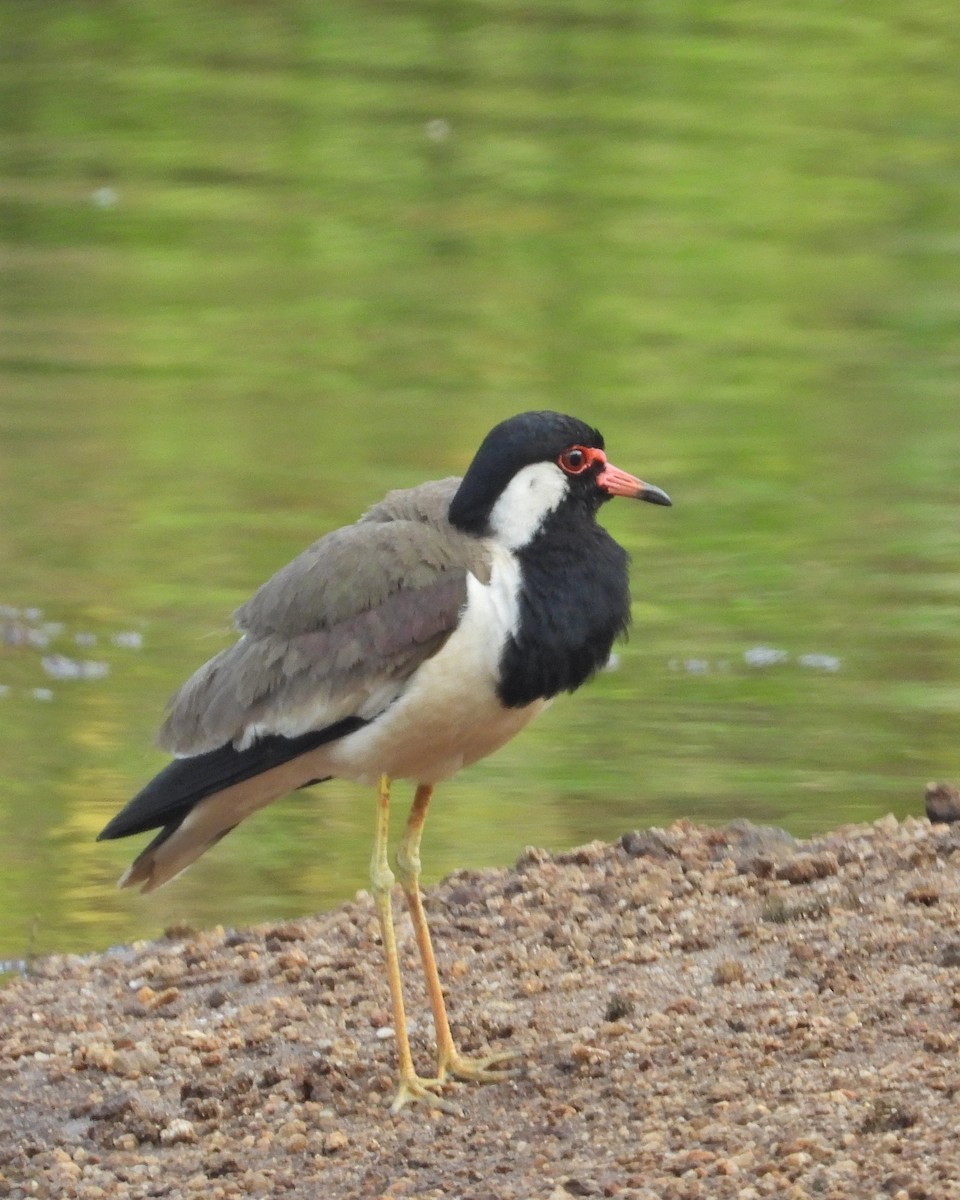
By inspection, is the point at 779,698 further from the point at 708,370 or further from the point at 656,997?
the point at 708,370

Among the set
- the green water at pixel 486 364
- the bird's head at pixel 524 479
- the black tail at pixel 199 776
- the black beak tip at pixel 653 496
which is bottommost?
the green water at pixel 486 364

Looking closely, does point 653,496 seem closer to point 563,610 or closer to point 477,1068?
point 563,610

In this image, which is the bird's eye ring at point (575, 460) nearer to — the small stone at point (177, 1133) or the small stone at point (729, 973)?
the small stone at point (729, 973)

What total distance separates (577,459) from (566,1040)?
132 cm

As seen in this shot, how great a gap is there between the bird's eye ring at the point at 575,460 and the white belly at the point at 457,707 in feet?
0.84

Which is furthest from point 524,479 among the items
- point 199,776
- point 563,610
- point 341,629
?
point 199,776

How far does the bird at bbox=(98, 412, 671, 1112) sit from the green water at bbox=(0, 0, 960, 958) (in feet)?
2.47

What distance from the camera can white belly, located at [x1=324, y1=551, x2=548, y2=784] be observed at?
5.39m

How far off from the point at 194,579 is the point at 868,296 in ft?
20.3

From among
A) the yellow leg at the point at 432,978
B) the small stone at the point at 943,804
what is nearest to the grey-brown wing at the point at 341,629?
the yellow leg at the point at 432,978

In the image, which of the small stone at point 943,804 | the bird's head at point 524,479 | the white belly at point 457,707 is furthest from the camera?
the small stone at point 943,804

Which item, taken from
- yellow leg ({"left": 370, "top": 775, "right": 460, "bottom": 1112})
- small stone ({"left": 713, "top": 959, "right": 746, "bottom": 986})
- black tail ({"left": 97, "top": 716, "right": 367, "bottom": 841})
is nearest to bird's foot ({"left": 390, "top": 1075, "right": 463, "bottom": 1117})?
yellow leg ({"left": 370, "top": 775, "right": 460, "bottom": 1112})

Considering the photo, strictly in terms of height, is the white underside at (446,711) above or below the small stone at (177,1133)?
above

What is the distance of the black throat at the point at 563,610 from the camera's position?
5.41 m
